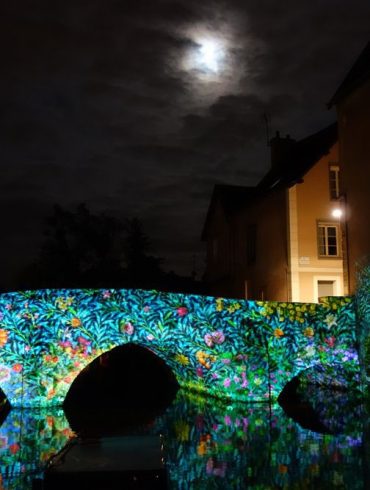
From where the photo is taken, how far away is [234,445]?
11.4 m

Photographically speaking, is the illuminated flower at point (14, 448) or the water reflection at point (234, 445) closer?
the water reflection at point (234, 445)

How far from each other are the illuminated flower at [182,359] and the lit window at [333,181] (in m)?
11.9

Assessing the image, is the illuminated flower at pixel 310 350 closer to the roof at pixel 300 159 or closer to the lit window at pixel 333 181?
the roof at pixel 300 159

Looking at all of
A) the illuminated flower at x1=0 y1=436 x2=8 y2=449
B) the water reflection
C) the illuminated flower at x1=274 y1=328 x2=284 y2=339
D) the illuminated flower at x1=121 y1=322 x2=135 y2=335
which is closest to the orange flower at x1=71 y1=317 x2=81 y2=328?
the illuminated flower at x1=121 y1=322 x2=135 y2=335

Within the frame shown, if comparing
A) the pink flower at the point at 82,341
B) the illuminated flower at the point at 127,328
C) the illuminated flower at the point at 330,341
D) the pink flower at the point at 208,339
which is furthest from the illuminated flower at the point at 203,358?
the illuminated flower at the point at 330,341

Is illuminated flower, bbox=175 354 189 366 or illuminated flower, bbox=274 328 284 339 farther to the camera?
illuminated flower, bbox=175 354 189 366

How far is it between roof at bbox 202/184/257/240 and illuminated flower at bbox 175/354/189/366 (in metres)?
15.8

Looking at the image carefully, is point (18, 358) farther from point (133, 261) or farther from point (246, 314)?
point (133, 261)

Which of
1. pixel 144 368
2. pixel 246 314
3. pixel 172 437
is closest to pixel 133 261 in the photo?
pixel 144 368

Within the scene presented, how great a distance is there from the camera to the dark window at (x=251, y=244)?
3070 centimetres

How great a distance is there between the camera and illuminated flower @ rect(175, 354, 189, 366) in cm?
1790

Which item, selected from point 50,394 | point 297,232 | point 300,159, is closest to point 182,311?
point 50,394

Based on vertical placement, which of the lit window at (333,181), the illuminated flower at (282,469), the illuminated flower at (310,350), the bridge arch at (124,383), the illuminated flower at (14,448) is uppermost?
the lit window at (333,181)

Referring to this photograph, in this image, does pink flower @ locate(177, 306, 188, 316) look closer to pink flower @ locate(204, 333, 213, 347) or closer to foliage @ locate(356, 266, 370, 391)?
pink flower @ locate(204, 333, 213, 347)
